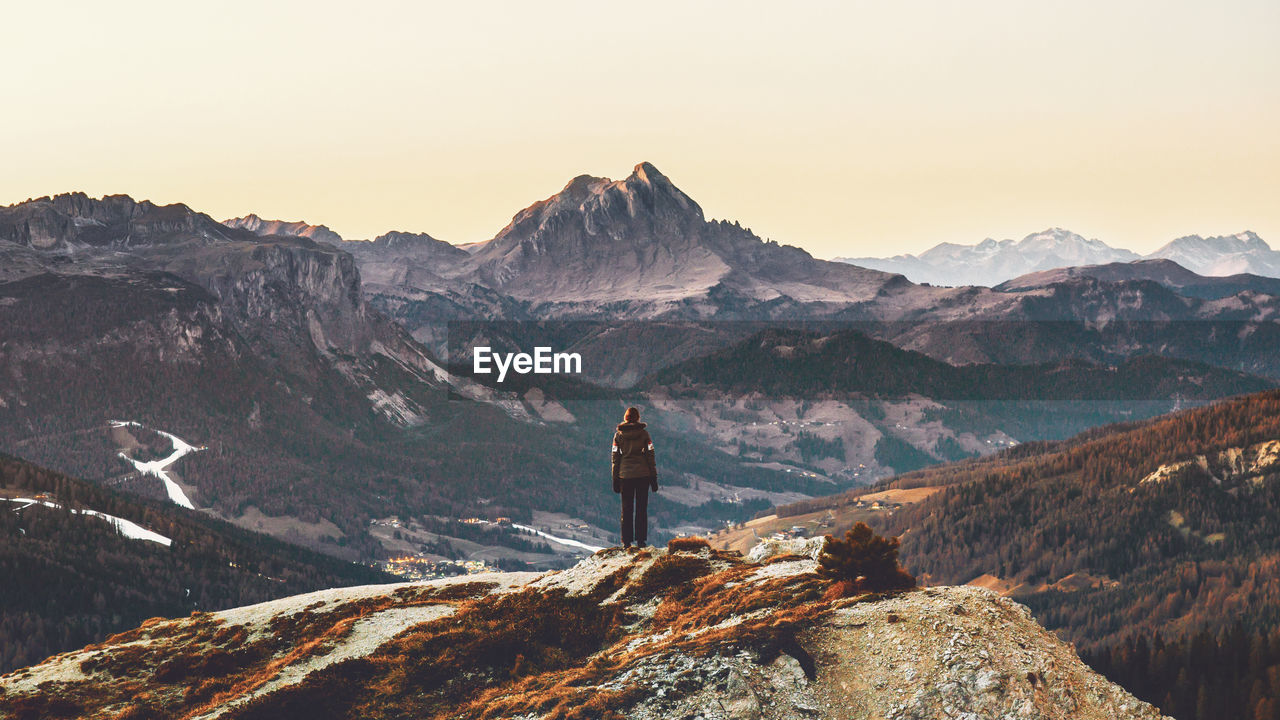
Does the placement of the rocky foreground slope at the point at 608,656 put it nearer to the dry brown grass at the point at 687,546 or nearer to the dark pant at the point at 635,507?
the dry brown grass at the point at 687,546

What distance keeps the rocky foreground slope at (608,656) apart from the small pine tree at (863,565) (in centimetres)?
123

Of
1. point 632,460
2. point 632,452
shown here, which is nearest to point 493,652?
point 632,460

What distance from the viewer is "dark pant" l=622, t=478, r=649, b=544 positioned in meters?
62.2

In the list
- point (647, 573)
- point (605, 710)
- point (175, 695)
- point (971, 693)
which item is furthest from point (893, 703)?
point (175, 695)

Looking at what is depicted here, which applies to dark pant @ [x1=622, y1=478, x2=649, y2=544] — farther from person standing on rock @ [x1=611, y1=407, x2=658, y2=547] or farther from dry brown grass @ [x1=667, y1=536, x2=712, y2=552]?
dry brown grass @ [x1=667, y1=536, x2=712, y2=552]

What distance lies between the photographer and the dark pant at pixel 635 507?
6219 centimetres

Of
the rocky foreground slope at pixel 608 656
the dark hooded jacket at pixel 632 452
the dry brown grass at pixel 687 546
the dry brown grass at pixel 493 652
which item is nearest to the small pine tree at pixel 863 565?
the rocky foreground slope at pixel 608 656

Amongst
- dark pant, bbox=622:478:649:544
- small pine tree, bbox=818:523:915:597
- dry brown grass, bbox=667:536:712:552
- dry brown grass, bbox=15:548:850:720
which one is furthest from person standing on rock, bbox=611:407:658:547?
small pine tree, bbox=818:523:915:597

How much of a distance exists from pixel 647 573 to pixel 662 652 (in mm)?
13454

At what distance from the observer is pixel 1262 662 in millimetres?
151875

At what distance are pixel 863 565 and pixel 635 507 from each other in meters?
17.0

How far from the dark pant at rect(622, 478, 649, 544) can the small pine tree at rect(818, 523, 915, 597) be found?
1099 centimetres

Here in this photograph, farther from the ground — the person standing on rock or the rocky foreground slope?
the person standing on rock

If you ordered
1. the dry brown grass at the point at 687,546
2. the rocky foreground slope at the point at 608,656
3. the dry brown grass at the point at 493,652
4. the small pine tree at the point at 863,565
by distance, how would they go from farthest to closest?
1. the dry brown grass at the point at 687,546
2. the small pine tree at the point at 863,565
3. the dry brown grass at the point at 493,652
4. the rocky foreground slope at the point at 608,656
